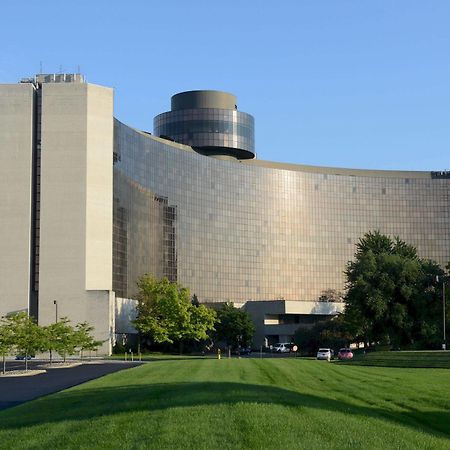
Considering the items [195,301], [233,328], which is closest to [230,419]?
[233,328]

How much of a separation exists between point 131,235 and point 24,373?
7503cm

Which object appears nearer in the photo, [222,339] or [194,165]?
[222,339]

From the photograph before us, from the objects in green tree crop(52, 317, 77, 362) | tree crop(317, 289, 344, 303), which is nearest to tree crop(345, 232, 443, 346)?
green tree crop(52, 317, 77, 362)

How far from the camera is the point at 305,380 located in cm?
3266

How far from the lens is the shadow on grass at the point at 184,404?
1894 centimetres

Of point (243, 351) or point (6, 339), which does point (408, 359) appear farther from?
point (243, 351)

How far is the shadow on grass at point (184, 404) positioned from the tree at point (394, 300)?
65300 mm

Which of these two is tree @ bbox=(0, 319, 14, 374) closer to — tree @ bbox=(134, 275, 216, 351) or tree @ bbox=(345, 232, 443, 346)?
tree @ bbox=(345, 232, 443, 346)

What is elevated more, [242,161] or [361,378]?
[242,161]

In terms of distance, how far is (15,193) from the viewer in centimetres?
11388

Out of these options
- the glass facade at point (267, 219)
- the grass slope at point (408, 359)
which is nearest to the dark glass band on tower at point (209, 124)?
the glass facade at point (267, 219)

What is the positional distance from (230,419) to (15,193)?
102431 millimetres

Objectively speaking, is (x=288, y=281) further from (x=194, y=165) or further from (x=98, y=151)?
(x=98, y=151)

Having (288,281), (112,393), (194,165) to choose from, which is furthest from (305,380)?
(288,281)
